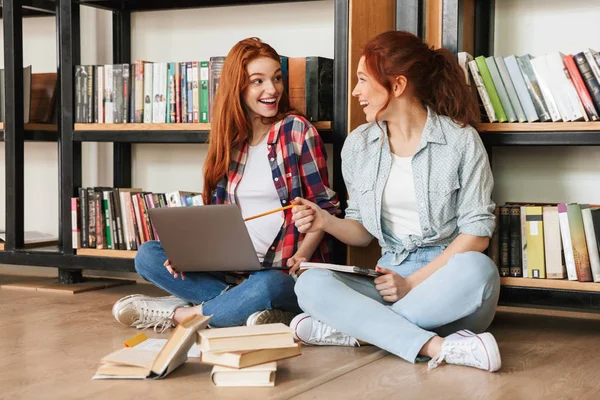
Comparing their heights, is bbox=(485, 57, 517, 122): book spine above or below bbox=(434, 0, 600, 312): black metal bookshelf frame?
above

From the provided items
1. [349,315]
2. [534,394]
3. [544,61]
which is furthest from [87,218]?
[534,394]

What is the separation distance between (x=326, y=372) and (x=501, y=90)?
39.3 inches

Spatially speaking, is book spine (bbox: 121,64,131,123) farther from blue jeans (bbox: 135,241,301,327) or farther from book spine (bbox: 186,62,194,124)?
blue jeans (bbox: 135,241,301,327)

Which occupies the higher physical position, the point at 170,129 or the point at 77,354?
the point at 170,129

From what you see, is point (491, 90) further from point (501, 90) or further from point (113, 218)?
point (113, 218)

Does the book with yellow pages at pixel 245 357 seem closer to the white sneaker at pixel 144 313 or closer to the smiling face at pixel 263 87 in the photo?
the white sneaker at pixel 144 313

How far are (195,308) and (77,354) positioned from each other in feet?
1.34

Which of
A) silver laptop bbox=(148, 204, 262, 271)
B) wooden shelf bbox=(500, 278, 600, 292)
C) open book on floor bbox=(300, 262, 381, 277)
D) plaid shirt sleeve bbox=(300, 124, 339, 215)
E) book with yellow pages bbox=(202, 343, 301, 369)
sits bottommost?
book with yellow pages bbox=(202, 343, 301, 369)

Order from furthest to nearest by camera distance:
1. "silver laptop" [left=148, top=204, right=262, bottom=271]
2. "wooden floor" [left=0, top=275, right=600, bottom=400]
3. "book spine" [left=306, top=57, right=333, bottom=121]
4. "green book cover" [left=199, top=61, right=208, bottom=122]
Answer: "green book cover" [left=199, top=61, right=208, bottom=122] → "book spine" [left=306, top=57, right=333, bottom=121] → "silver laptop" [left=148, top=204, right=262, bottom=271] → "wooden floor" [left=0, top=275, right=600, bottom=400]

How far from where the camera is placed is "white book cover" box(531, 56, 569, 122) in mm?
2316

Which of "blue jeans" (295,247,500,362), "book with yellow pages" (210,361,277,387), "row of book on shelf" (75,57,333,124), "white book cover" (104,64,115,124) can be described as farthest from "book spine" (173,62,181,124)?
"book with yellow pages" (210,361,277,387)

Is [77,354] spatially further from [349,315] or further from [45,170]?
[45,170]

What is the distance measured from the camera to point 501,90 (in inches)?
93.7

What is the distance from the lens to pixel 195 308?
7.57 feet
